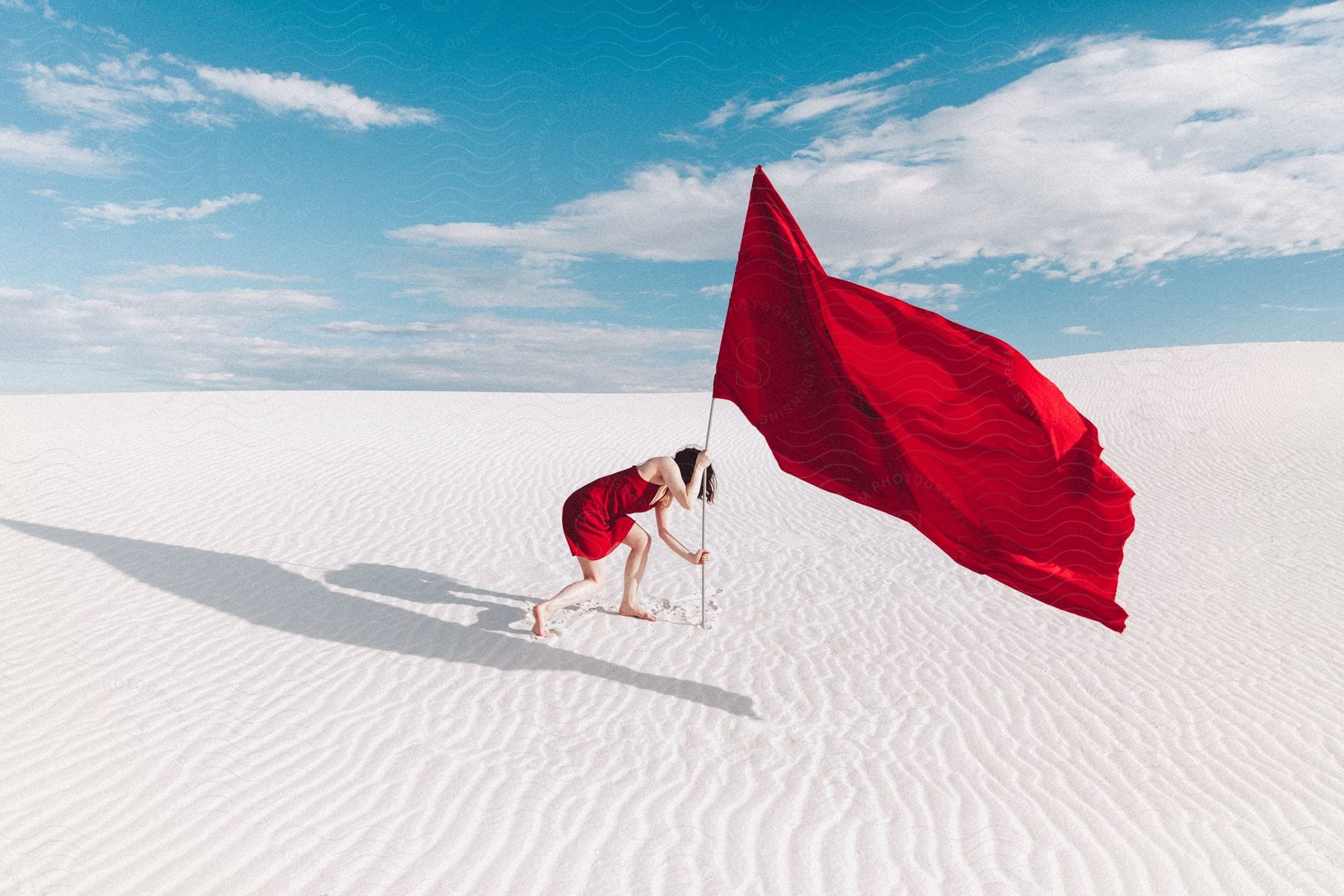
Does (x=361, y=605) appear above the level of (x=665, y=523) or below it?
below

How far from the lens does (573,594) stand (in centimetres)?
756

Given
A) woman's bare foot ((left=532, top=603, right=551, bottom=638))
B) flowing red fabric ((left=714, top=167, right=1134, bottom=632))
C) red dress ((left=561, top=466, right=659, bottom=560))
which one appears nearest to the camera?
flowing red fabric ((left=714, top=167, right=1134, bottom=632))

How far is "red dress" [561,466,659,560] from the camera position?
24.3 ft

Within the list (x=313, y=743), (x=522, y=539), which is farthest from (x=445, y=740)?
(x=522, y=539)

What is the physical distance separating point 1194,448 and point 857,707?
16664 mm

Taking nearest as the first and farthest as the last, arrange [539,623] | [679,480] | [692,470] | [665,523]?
1. [679,480]
2. [692,470]
3. [539,623]
4. [665,523]

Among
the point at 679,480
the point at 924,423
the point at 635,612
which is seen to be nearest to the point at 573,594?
the point at 635,612

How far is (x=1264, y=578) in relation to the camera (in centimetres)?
1076

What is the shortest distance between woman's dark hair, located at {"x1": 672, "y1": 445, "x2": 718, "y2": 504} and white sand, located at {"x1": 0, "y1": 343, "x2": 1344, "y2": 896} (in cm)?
159

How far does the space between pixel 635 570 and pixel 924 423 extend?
335 centimetres

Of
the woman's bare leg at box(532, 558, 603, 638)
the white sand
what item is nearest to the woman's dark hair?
the woman's bare leg at box(532, 558, 603, 638)

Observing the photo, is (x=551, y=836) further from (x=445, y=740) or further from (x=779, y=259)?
(x=779, y=259)

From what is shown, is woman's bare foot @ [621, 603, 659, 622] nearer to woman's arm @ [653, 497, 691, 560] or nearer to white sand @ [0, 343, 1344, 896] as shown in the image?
white sand @ [0, 343, 1344, 896]

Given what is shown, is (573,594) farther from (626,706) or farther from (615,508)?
(626,706)
